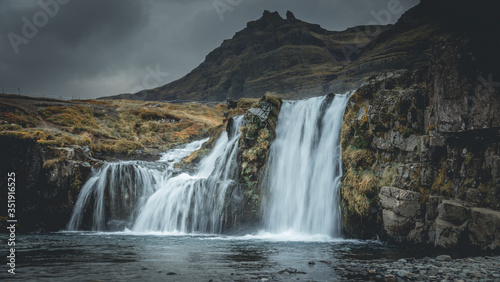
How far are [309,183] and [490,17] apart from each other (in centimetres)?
1120

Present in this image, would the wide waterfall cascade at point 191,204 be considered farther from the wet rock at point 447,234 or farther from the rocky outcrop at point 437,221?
the wet rock at point 447,234

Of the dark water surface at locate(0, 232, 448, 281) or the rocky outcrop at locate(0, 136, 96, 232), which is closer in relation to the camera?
the dark water surface at locate(0, 232, 448, 281)

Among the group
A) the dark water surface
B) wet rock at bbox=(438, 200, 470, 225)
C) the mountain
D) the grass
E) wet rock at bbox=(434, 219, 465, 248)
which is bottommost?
the dark water surface

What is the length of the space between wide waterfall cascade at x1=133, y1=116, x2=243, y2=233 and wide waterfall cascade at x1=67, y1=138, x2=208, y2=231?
2.76ft

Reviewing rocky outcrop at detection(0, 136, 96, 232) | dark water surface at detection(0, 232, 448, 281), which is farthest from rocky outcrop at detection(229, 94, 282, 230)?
rocky outcrop at detection(0, 136, 96, 232)

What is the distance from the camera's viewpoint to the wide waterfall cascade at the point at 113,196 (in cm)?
1901

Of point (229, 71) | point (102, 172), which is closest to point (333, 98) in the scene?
point (102, 172)

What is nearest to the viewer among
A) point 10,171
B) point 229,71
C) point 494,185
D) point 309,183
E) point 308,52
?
point 494,185

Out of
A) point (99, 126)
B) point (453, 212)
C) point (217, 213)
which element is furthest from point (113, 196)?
point (453, 212)

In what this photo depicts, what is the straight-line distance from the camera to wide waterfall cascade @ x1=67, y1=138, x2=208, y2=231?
1901cm

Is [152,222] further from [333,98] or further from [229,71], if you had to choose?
[229,71]

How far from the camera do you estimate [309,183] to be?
1680 cm

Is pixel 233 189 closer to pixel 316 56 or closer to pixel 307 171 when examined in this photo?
pixel 307 171

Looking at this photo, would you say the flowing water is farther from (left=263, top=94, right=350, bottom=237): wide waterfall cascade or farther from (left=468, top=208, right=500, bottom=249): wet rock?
(left=468, top=208, right=500, bottom=249): wet rock
